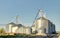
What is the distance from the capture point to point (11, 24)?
99750mm

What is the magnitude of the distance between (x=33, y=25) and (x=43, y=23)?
309 inches

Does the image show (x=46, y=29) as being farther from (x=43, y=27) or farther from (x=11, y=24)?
(x=11, y=24)

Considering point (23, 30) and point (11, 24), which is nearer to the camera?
point (23, 30)

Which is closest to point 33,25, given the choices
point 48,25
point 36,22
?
point 36,22

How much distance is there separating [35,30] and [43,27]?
3880 mm

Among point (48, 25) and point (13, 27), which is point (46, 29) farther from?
point (13, 27)

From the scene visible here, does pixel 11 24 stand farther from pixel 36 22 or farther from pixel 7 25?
pixel 36 22

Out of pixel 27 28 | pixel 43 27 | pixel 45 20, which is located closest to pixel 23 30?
pixel 27 28

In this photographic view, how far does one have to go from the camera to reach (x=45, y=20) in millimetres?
94000

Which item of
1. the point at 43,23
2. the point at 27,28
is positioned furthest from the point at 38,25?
the point at 27,28

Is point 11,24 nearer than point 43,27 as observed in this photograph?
No

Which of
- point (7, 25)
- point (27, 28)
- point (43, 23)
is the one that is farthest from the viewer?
point (7, 25)

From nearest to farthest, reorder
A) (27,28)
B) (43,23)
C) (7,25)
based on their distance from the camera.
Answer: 1. (27,28)
2. (43,23)
3. (7,25)

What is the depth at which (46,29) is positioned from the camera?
8706 centimetres
